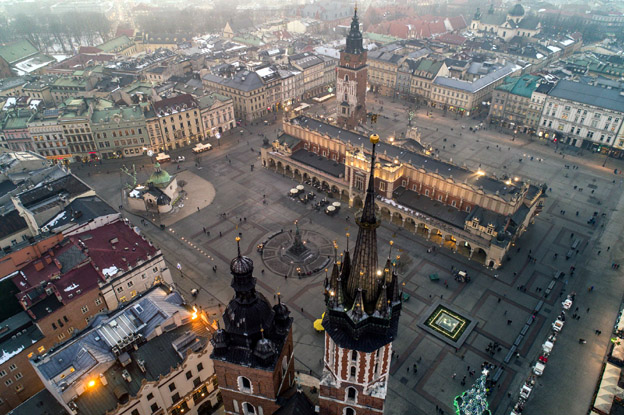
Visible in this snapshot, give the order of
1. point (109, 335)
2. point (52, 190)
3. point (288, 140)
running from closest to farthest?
point (109, 335) → point (52, 190) → point (288, 140)

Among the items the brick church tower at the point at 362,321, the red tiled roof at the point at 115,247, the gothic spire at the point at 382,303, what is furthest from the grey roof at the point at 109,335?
the gothic spire at the point at 382,303

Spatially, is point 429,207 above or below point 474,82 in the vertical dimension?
below

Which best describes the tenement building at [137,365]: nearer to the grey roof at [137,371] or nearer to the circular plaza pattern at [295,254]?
the grey roof at [137,371]

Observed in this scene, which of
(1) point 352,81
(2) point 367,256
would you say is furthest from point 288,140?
(2) point 367,256

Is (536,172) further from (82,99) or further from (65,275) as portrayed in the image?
(82,99)

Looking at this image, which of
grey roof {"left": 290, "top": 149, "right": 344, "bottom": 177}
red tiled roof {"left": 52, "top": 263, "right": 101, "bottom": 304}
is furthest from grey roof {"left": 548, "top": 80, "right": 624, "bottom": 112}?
red tiled roof {"left": 52, "top": 263, "right": 101, "bottom": 304}

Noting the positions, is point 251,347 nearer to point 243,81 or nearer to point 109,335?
point 109,335
